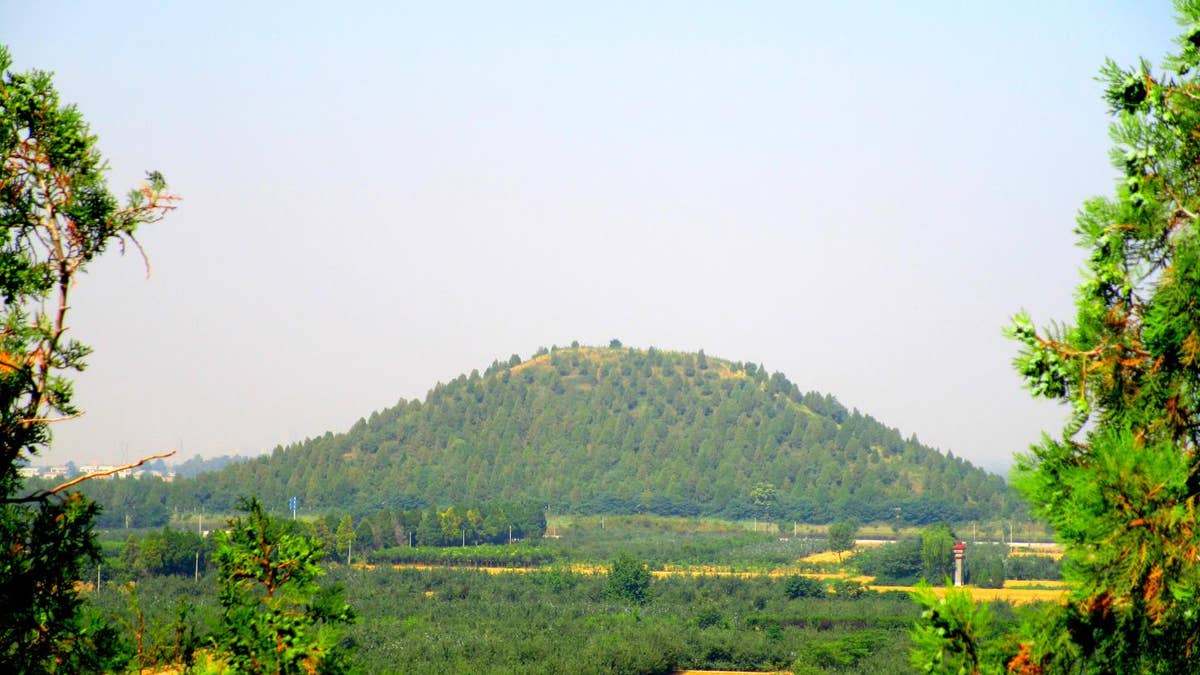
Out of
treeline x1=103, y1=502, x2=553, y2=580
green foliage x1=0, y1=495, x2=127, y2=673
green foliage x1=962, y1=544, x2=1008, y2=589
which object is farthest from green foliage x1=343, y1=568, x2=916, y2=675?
green foliage x1=0, y1=495, x2=127, y2=673

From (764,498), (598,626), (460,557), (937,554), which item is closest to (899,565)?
(937,554)

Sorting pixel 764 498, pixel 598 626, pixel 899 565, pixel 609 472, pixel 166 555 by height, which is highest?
pixel 609 472

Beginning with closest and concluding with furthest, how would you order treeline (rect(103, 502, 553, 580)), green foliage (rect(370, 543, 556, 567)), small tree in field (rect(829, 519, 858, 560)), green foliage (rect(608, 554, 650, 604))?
green foliage (rect(608, 554, 650, 604)), treeline (rect(103, 502, 553, 580)), green foliage (rect(370, 543, 556, 567)), small tree in field (rect(829, 519, 858, 560))

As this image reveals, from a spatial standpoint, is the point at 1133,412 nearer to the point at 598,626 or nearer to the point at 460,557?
the point at 598,626

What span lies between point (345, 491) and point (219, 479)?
17003 millimetres

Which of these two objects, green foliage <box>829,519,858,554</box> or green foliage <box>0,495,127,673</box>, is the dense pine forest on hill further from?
green foliage <box>0,495,127,673</box>

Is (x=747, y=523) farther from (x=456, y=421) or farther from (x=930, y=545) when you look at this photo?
(x=930, y=545)

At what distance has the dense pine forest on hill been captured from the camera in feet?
517

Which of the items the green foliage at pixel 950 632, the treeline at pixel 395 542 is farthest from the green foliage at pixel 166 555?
the green foliage at pixel 950 632

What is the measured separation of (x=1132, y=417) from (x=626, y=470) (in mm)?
177709

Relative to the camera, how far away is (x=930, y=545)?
85750 mm

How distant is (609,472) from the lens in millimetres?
185000

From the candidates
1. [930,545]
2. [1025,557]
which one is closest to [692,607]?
[930,545]

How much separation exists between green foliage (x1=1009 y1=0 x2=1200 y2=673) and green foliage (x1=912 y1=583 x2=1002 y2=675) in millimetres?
597
